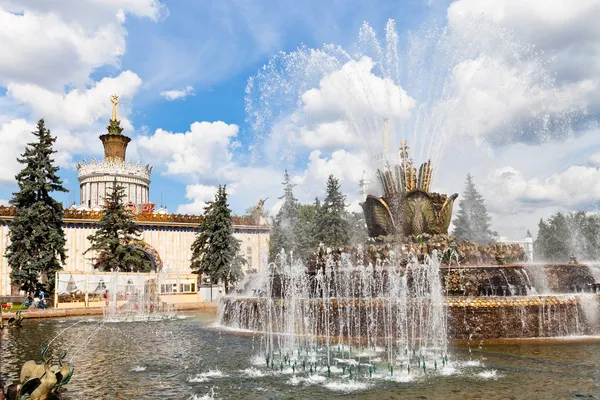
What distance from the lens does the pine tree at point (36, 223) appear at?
25984 mm

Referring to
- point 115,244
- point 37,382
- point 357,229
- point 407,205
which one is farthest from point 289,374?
point 357,229

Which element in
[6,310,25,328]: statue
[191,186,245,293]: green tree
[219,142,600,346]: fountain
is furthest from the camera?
[191,186,245,293]: green tree

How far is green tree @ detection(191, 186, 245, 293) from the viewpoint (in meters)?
33.5

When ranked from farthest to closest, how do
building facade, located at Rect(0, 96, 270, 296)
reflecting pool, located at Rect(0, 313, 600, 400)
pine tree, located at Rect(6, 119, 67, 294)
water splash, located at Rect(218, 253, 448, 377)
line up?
building facade, located at Rect(0, 96, 270, 296), pine tree, located at Rect(6, 119, 67, 294), water splash, located at Rect(218, 253, 448, 377), reflecting pool, located at Rect(0, 313, 600, 400)

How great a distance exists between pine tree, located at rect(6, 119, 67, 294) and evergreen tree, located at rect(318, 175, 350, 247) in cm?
2380

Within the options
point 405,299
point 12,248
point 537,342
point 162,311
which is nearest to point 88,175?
point 12,248

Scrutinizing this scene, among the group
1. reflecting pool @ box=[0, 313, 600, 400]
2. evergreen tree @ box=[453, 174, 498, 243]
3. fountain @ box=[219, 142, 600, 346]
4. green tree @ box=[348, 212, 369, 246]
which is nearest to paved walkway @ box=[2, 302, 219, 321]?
reflecting pool @ box=[0, 313, 600, 400]

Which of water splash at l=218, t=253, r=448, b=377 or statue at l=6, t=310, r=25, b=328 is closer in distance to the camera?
water splash at l=218, t=253, r=448, b=377

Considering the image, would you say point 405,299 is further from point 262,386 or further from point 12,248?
point 12,248

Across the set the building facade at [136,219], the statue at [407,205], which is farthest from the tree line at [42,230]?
the statue at [407,205]

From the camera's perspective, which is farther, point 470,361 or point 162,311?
point 162,311

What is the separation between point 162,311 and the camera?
2422 centimetres

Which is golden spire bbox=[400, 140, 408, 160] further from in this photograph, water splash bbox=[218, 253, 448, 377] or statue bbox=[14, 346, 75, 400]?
statue bbox=[14, 346, 75, 400]

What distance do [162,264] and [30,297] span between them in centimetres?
1294
